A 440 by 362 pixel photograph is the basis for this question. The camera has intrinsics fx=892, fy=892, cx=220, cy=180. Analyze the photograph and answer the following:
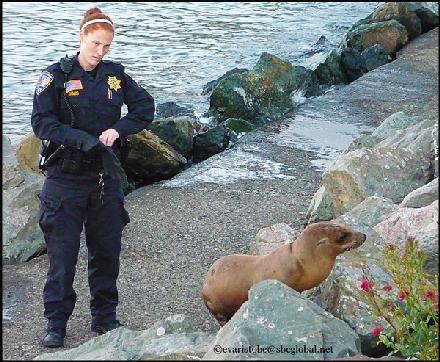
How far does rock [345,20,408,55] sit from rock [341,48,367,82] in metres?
1.11

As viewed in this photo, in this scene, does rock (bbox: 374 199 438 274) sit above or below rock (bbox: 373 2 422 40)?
above

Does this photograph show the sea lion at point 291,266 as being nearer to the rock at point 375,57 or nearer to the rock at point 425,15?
the rock at point 375,57

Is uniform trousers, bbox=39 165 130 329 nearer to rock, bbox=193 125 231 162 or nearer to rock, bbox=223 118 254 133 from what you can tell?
rock, bbox=193 125 231 162

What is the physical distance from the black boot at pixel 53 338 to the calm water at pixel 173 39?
717 cm

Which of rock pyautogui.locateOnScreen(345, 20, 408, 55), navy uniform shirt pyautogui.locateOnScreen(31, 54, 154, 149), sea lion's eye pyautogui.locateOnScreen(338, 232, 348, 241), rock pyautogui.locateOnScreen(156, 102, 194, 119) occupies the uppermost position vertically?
navy uniform shirt pyautogui.locateOnScreen(31, 54, 154, 149)

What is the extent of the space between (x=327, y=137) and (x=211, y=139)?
1.31 m

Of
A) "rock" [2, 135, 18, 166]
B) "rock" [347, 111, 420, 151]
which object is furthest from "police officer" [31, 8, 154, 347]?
"rock" [347, 111, 420, 151]

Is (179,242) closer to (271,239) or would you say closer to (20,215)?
(271,239)

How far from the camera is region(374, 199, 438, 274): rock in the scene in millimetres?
4590

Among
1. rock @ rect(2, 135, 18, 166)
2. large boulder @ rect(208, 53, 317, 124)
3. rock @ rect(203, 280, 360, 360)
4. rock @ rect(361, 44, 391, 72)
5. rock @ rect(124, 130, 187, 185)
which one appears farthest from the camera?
rock @ rect(361, 44, 391, 72)

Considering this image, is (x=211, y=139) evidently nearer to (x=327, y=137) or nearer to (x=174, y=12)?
(x=327, y=137)

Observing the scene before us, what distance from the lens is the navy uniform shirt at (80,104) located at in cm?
460

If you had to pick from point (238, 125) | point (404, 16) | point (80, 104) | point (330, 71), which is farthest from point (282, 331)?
point (404, 16)

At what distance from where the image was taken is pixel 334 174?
6.26 metres
